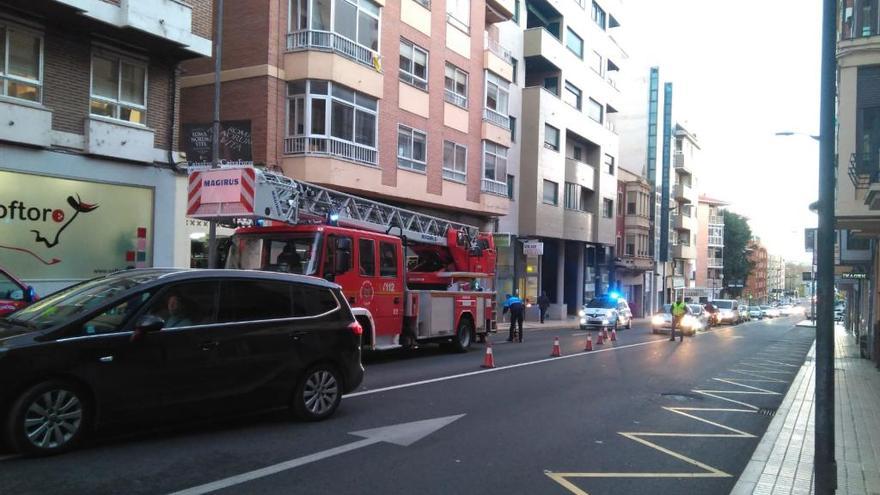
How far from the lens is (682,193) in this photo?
6969cm

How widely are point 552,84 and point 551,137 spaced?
3480 mm

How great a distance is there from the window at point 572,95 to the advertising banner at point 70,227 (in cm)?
2790

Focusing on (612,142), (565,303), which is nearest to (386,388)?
(565,303)

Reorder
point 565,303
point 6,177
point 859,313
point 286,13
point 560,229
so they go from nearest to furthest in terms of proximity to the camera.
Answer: point 6,177
point 286,13
point 859,313
point 560,229
point 565,303

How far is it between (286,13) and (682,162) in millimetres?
56263

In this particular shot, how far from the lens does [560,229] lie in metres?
38.2

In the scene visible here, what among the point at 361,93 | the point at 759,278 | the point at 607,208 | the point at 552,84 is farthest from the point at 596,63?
the point at 759,278

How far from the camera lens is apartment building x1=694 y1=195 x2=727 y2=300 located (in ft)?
287

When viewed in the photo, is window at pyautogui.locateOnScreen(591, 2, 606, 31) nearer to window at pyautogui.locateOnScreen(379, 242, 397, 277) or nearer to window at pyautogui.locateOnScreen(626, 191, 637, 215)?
window at pyautogui.locateOnScreen(626, 191, 637, 215)

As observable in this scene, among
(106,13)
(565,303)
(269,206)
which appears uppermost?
(106,13)

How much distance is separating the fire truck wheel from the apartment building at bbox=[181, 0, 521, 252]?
6.49 m

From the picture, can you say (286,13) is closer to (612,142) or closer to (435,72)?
(435,72)

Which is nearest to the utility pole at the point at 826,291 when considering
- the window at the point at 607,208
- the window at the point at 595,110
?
the window at the point at 595,110

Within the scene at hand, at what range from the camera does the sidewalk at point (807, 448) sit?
6.02 m
